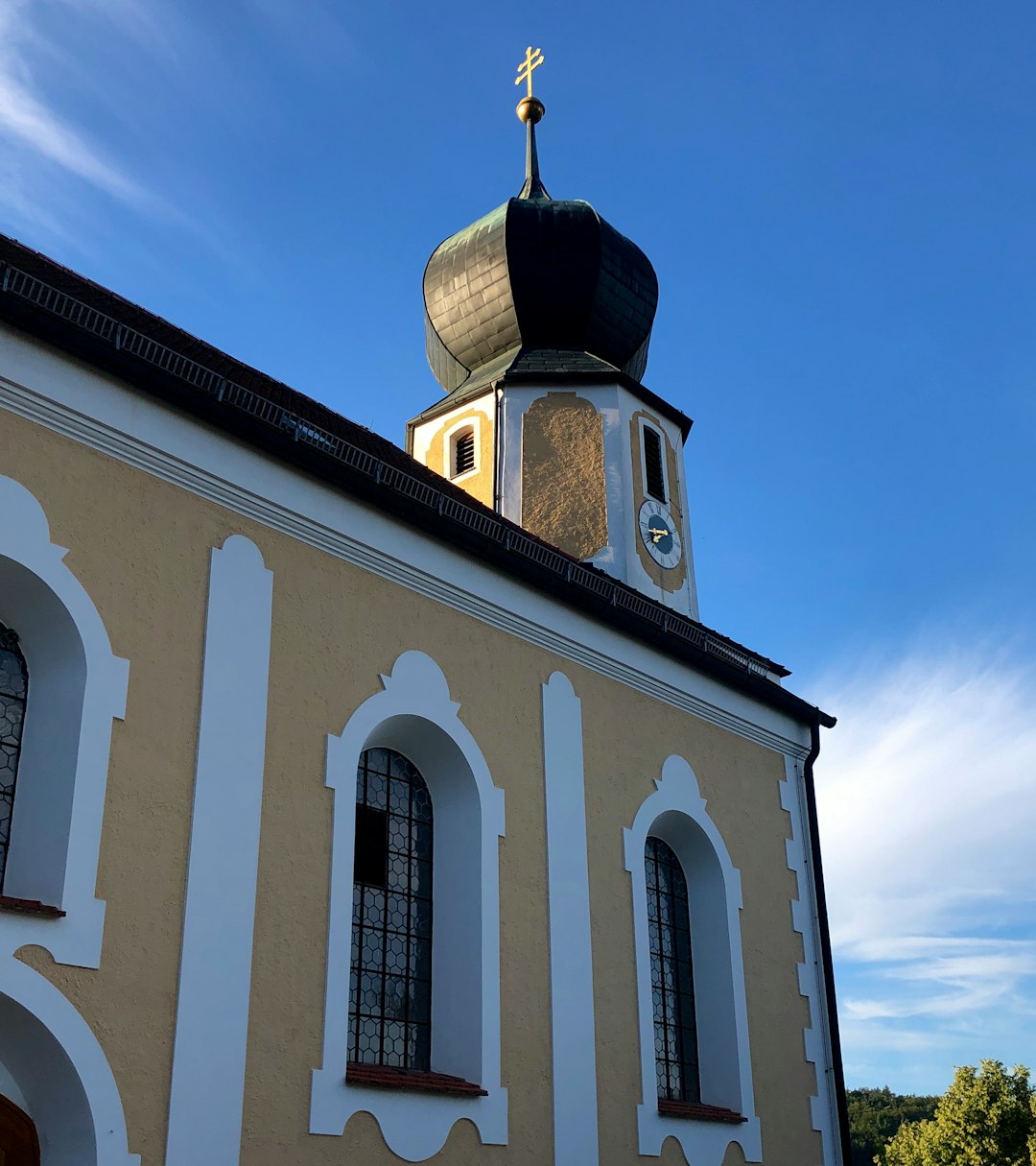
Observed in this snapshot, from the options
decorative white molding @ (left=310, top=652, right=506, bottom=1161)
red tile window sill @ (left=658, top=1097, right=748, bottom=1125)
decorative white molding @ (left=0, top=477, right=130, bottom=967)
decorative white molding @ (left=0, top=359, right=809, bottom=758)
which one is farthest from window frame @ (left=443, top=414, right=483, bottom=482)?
decorative white molding @ (left=0, top=477, right=130, bottom=967)

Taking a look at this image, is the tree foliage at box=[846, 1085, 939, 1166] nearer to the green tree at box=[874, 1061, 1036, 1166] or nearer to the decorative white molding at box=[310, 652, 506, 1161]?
the green tree at box=[874, 1061, 1036, 1166]

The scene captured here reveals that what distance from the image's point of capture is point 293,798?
8.19 m

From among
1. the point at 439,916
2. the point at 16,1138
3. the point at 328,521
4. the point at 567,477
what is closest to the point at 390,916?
the point at 439,916

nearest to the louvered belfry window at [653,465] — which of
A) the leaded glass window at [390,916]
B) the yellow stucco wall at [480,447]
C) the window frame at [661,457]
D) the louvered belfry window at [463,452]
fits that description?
the window frame at [661,457]

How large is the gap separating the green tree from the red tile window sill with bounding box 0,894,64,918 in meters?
33.0

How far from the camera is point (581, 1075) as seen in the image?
959cm

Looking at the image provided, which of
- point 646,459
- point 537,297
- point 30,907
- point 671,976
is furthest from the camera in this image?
point 537,297

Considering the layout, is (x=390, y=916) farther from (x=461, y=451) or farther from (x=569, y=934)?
(x=461, y=451)

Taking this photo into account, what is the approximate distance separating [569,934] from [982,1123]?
29.9 meters

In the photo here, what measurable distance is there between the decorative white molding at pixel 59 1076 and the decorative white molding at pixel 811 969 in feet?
23.9

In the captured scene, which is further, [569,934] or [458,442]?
[458,442]

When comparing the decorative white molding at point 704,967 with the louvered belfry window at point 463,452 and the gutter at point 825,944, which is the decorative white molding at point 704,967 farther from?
the louvered belfry window at point 463,452

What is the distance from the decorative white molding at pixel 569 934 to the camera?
942cm

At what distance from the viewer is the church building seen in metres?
7.07
